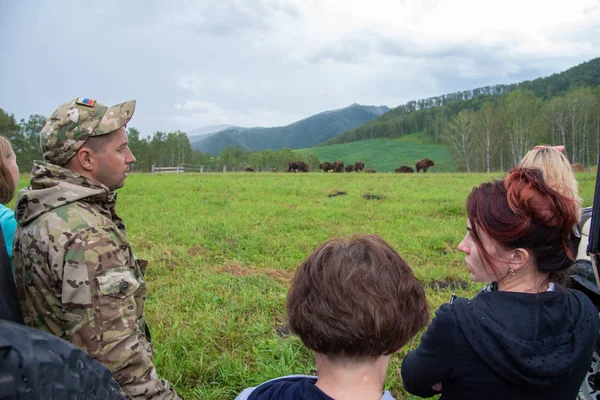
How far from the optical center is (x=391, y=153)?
86188mm

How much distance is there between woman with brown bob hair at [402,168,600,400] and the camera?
4.21ft

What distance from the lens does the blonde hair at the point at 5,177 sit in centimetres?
239

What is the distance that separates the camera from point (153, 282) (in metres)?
4.74

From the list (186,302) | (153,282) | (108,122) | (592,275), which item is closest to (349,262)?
(108,122)

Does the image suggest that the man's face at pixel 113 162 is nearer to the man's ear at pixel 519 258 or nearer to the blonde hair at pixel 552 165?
the man's ear at pixel 519 258

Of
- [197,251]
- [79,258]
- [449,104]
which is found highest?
[449,104]

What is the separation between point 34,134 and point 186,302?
2397 inches

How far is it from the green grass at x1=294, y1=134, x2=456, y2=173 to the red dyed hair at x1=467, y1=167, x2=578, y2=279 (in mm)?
71822

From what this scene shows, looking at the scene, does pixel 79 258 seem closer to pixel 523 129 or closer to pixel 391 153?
pixel 523 129

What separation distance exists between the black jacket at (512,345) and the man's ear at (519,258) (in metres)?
0.14

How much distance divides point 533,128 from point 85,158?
1991 inches

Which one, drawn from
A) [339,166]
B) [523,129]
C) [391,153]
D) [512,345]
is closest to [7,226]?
[512,345]

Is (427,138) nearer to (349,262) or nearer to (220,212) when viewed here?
(220,212)

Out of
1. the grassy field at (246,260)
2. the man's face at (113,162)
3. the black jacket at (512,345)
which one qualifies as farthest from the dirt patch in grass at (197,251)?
the black jacket at (512,345)
